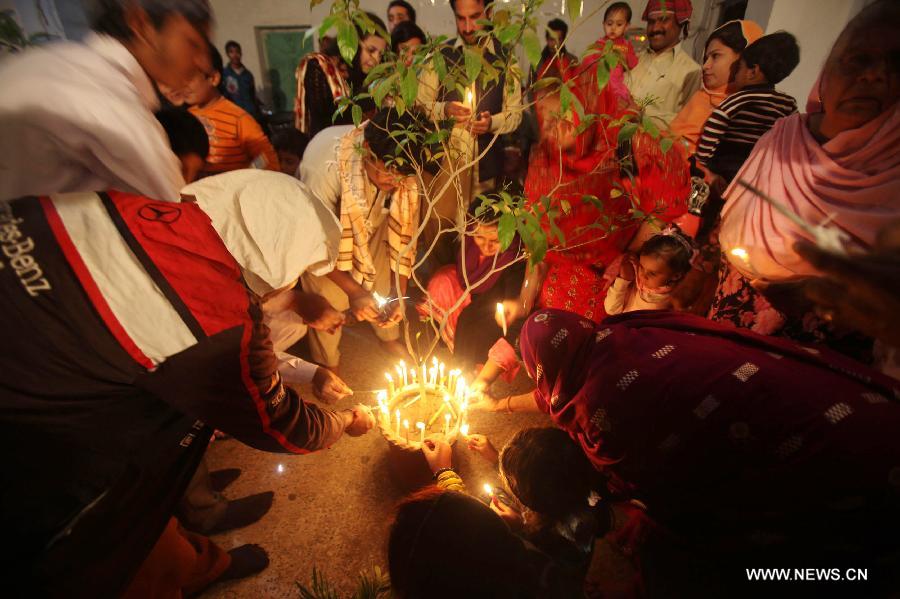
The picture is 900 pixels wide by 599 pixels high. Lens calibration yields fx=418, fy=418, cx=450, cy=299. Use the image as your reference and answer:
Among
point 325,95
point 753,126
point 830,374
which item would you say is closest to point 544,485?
point 830,374

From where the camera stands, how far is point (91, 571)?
4.28 feet

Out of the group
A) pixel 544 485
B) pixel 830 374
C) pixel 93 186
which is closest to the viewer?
pixel 830 374

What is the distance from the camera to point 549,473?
1.84 m

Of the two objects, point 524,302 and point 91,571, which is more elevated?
point 91,571

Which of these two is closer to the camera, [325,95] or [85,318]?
[85,318]

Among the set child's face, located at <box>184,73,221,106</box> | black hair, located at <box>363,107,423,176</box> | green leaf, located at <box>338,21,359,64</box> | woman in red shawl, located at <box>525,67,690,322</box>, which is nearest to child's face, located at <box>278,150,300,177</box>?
child's face, located at <box>184,73,221,106</box>

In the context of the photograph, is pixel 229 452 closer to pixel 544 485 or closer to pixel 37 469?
pixel 37 469

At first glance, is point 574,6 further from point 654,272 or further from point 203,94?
point 203,94

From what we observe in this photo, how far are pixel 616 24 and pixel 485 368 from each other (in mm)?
4428

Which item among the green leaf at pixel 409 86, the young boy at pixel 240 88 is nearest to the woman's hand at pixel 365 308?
the green leaf at pixel 409 86

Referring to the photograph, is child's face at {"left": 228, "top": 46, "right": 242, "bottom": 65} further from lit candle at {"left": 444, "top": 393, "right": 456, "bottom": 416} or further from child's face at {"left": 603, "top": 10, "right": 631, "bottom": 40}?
lit candle at {"left": 444, "top": 393, "right": 456, "bottom": 416}

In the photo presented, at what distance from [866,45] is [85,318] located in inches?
117

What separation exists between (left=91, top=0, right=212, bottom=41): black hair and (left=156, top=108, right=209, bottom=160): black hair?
0.76 meters

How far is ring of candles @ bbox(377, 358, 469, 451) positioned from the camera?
226 centimetres
